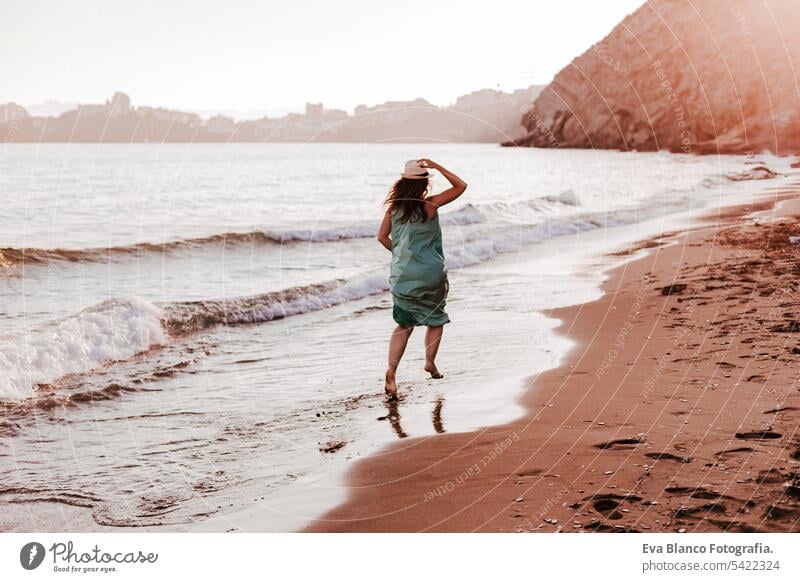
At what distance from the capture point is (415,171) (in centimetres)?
630

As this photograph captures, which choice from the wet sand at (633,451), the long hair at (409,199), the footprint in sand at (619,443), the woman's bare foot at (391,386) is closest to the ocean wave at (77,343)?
the woman's bare foot at (391,386)

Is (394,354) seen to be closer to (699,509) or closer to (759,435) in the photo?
(759,435)

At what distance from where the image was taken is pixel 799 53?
43.5 meters

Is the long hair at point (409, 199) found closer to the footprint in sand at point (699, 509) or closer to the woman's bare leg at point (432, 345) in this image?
the woman's bare leg at point (432, 345)

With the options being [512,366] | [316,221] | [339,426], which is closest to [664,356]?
[512,366]

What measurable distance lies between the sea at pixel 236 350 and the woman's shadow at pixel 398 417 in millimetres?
21

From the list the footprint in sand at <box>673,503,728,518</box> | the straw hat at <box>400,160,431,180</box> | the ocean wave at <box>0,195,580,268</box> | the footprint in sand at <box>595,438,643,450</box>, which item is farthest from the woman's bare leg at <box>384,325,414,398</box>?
the ocean wave at <box>0,195,580,268</box>

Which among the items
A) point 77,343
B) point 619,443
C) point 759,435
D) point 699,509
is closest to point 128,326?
point 77,343

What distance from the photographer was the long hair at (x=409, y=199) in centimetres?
640

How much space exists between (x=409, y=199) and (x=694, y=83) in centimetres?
6458
